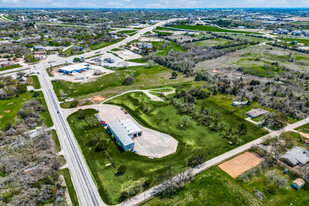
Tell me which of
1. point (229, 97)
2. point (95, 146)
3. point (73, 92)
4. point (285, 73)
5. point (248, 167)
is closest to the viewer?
point (248, 167)

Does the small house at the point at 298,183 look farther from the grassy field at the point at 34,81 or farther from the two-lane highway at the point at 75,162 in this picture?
the grassy field at the point at 34,81

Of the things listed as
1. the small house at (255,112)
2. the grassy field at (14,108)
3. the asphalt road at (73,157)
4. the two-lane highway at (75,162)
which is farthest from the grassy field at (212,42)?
the grassy field at (14,108)

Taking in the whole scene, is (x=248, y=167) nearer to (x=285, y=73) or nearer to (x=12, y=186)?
(x=12, y=186)

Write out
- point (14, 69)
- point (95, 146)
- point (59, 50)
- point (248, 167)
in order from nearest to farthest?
point (248, 167)
point (95, 146)
point (14, 69)
point (59, 50)

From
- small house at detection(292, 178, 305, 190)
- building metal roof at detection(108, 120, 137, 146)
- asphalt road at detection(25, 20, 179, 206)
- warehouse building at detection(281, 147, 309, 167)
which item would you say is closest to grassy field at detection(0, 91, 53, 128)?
asphalt road at detection(25, 20, 179, 206)

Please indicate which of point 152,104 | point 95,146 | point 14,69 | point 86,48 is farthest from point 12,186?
point 86,48

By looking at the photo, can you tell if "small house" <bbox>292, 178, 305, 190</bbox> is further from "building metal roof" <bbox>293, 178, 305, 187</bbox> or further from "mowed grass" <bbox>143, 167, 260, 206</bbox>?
"mowed grass" <bbox>143, 167, 260, 206</bbox>
